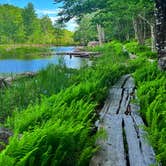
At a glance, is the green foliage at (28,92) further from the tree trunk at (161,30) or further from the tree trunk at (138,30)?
the tree trunk at (138,30)

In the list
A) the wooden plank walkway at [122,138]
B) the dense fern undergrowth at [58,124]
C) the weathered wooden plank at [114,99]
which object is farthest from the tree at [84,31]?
the wooden plank walkway at [122,138]

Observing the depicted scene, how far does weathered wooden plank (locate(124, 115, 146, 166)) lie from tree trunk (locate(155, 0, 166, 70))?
6026 mm

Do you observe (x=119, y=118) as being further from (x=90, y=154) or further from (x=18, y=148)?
(x=18, y=148)

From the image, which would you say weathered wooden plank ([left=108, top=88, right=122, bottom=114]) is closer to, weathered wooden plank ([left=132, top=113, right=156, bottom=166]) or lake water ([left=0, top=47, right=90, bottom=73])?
weathered wooden plank ([left=132, top=113, right=156, bottom=166])

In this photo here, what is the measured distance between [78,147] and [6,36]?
105615 mm

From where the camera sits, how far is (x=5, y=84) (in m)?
15.0

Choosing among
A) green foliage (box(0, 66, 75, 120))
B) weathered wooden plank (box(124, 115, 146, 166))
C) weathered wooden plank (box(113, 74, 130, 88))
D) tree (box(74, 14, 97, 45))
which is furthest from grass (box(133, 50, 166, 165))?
tree (box(74, 14, 97, 45))

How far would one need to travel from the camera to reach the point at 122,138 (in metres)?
6.28

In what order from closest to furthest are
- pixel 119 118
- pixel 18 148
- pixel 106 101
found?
pixel 18 148, pixel 119 118, pixel 106 101

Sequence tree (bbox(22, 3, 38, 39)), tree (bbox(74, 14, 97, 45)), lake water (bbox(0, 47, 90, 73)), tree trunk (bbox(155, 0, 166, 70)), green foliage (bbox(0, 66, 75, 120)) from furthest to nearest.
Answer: tree (bbox(22, 3, 38, 39)) < tree (bbox(74, 14, 97, 45)) < lake water (bbox(0, 47, 90, 73)) < tree trunk (bbox(155, 0, 166, 70)) < green foliage (bbox(0, 66, 75, 120))

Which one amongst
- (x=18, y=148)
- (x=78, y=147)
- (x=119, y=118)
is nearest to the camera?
(x=18, y=148)

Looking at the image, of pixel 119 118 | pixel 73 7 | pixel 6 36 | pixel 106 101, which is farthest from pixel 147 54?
pixel 6 36

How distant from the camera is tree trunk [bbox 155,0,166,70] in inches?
504

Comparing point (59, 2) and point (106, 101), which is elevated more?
point (59, 2)
